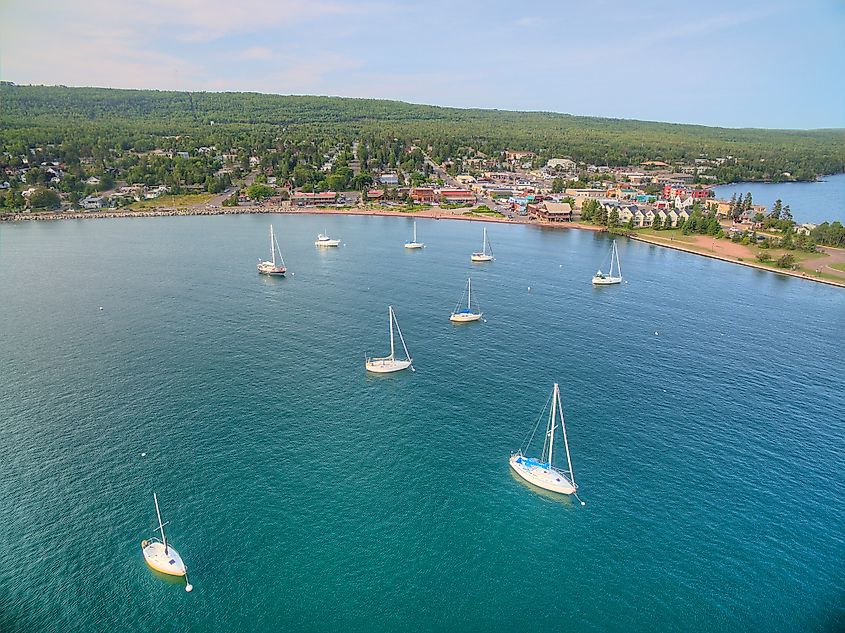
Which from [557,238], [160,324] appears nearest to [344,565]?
[160,324]

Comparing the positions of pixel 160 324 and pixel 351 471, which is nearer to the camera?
pixel 351 471

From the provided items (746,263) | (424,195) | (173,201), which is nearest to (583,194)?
(424,195)

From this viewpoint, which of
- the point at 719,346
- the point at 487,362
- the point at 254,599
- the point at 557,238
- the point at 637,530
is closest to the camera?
the point at 254,599

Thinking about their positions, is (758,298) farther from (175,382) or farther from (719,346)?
(175,382)

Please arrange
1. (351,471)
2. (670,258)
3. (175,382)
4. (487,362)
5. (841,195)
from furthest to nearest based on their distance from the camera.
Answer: (841,195) < (670,258) < (487,362) < (175,382) < (351,471)

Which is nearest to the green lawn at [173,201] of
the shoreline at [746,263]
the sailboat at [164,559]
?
the shoreline at [746,263]

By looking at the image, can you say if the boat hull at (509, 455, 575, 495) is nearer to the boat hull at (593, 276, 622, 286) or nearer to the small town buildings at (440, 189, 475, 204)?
the boat hull at (593, 276, 622, 286)

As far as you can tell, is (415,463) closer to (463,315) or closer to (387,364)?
(387,364)
